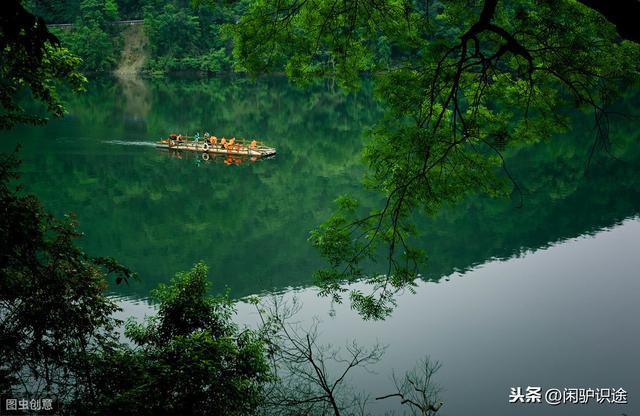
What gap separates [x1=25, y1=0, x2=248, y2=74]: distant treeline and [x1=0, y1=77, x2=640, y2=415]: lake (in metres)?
25.2

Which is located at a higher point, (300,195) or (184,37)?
(184,37)

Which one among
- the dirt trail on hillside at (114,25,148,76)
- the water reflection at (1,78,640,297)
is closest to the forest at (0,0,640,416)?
the water reflection at (1,78,640,297)

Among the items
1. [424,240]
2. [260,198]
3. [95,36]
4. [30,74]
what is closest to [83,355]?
[30,74]

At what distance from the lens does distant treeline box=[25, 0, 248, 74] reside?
61656 mm

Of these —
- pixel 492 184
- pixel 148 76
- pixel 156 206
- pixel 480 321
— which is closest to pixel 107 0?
pixel 148 76

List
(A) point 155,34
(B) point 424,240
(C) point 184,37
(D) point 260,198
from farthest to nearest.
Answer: (C) point 184,37 < (A) point 155,34 < (D) point 260,198 < (B) point 424,240

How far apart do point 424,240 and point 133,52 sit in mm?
56811

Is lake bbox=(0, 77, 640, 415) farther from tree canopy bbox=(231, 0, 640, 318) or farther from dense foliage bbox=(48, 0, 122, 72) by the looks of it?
dense foliage bbox=(48, 0, 122, 72)

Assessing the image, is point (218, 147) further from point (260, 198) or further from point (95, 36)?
point (95, 36)

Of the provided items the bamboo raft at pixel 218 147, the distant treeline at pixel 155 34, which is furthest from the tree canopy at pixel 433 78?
the distant treeline at pixel 155 34

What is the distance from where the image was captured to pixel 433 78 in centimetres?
603

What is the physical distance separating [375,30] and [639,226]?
15811mm

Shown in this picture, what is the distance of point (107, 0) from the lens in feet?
211

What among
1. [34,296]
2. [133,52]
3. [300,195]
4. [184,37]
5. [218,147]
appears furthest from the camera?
[133,52]
